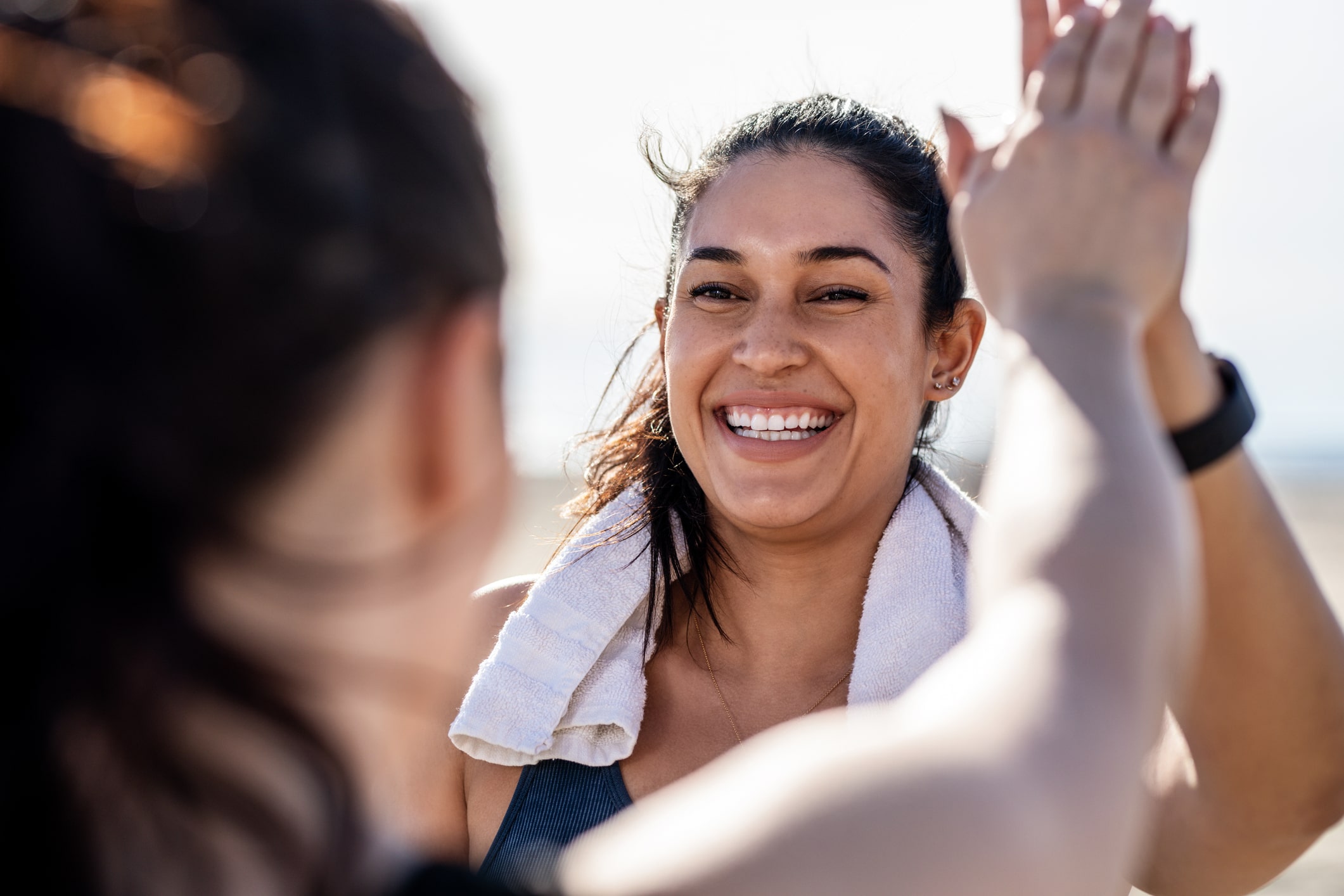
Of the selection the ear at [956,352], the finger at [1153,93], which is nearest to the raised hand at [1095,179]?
the finger at [1153,93]

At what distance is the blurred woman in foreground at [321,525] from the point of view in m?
0.68

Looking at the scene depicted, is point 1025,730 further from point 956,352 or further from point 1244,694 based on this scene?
point 956,352

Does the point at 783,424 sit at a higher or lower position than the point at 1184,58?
lower

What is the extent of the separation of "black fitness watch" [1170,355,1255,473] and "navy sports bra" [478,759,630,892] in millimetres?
1547

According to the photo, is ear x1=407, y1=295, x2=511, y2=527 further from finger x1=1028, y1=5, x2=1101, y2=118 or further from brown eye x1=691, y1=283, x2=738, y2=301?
brown eye x1=691, y1=283, x2=738, y2=301

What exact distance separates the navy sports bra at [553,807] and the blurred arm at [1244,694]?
3.65 feet

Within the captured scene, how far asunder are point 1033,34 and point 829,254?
59.8 inches

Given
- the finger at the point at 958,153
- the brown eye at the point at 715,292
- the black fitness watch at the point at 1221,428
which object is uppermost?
the finger at the point at 958,153

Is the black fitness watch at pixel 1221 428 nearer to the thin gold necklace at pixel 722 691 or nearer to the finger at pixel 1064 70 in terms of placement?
the finger at pixel 1064 70

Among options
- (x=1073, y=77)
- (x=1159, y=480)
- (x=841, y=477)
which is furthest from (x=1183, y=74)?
(x=841, y=477)

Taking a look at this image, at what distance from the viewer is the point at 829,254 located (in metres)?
2.74

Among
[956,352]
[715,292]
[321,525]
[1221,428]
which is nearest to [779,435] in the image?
[715,292]

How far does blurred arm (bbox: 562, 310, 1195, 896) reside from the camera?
80 centimetres

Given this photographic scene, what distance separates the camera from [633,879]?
863 millimetres
